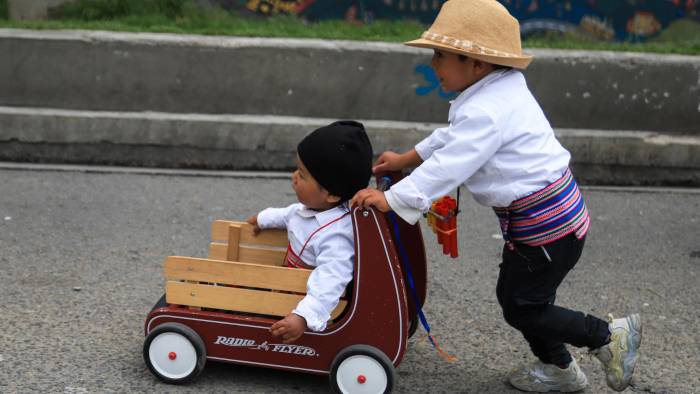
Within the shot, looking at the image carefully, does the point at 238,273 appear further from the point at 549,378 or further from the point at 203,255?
the point at 203,255

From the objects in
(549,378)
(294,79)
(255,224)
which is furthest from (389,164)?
(294,79)

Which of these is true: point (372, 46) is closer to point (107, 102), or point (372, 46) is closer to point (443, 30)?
point (107, 102)


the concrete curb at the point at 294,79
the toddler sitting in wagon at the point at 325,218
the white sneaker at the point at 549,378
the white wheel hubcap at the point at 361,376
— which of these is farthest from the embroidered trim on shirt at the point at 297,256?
the concrete curb at the point at 294,79

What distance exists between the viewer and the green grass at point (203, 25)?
6.94 meters

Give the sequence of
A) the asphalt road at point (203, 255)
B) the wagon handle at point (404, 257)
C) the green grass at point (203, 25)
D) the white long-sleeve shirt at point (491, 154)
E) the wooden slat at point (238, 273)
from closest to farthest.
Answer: the white long-sleeve shirt at point (491, 154), the wooden slat at point (238, 273), the wagon handle at point (404, 257), the asphalt road at point (203, 255), the green grass at point (203, 25)

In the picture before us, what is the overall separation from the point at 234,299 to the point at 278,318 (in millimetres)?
164

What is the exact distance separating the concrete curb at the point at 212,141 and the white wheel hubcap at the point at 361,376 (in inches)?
135

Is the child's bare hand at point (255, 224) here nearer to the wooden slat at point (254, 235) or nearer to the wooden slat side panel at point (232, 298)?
the wooden slat at point (254, 235)

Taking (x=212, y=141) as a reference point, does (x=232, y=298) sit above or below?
above

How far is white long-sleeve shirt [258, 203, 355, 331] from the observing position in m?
3.19

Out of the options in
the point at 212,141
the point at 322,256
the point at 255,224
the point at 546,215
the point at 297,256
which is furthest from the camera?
the point at 212,141

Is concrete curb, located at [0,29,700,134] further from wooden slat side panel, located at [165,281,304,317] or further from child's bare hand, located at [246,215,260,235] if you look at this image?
wooden slat side panel, located at [165,281,304,317]

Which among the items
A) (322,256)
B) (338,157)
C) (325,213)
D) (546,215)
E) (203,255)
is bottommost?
(203,255)

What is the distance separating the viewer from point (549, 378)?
353 centimetres
